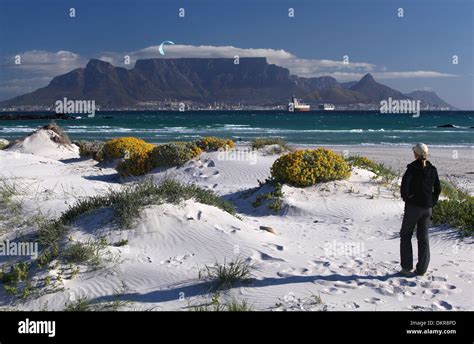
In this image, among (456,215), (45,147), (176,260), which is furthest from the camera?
(45,147)

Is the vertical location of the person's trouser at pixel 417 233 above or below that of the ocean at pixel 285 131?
below

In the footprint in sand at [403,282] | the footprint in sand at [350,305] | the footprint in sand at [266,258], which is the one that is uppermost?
the footprint in sand at [266,258]

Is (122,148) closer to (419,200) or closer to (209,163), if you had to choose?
(209,163)

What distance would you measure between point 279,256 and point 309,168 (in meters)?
5.83

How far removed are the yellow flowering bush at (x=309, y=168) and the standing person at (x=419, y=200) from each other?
6.09 m

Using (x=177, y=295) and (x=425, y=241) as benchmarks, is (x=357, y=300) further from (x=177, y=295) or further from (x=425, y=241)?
(x=177, y=295)

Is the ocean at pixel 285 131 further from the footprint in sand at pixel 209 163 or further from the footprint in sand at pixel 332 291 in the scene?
the footprint in sand at pixel 332 291

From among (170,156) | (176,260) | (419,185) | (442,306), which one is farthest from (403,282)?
(170,156)

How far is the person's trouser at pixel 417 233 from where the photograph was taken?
7609 millimetres

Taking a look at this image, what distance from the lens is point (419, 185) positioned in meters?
7.47

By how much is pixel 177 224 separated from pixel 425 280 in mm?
3981

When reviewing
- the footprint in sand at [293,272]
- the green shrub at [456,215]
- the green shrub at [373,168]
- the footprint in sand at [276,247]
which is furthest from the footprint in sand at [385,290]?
the green shrub at [373,168]

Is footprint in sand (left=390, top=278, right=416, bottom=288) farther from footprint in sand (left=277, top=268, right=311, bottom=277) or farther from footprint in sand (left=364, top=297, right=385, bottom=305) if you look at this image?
footprint in sand (left=277, top=268, right=311, bottom=277)
